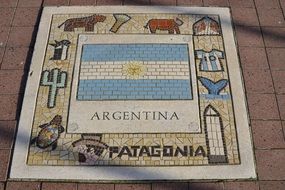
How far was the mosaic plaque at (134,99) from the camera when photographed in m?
4.12

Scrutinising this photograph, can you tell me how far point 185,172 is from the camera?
406cm

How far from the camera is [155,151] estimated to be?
4207mm

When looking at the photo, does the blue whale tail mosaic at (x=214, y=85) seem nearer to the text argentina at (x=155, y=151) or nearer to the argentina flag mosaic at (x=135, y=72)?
the argentina flag mosaic at (x=135, y=72)

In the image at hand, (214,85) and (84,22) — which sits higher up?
(84,22)

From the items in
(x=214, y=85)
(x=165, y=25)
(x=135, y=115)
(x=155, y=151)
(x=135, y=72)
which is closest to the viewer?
(x=155, y=151)

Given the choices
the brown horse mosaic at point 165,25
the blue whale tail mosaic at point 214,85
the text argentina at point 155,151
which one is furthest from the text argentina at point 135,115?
the brown horse mosaic at point 165,25

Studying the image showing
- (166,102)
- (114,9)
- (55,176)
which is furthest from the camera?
(114,9)

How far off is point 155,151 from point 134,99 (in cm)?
67

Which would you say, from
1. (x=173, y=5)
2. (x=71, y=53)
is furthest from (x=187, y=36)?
(x=71, y=53)

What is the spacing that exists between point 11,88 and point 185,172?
211 centimetres

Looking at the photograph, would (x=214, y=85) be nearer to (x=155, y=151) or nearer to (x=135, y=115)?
(x=135, y=115)

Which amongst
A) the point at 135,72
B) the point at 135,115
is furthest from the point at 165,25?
the point at 135,115

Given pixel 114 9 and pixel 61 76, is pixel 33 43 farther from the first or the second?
pixel 114 9

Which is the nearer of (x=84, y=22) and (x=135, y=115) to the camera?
(x=135, y=115)
